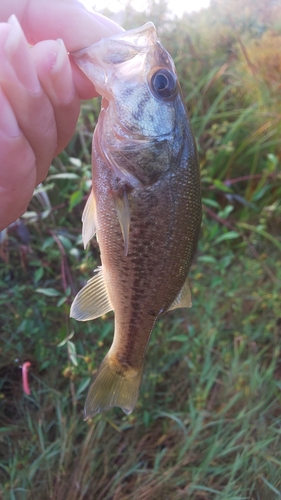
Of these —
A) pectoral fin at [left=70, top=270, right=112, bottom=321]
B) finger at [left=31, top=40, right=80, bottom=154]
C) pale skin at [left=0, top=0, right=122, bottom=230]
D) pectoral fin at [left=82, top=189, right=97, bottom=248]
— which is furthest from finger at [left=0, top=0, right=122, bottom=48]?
pectoral fin at [left=70, top=270, right=112, bottom=321]

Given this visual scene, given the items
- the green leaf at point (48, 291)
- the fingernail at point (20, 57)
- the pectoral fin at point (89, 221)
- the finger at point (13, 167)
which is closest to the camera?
the fingernail at point (20, 57)

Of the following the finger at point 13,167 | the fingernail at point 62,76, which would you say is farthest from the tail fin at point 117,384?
the fingernail at point 62,76

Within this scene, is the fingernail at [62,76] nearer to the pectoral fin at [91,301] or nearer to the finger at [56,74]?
the finger at [56,74]

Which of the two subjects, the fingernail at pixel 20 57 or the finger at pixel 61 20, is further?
the finger at pixel 61 20

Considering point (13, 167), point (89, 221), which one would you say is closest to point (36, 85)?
point (13, 167)

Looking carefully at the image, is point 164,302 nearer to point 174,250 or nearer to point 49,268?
point 174,250

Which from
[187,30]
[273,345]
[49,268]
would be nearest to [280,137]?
[187,30]

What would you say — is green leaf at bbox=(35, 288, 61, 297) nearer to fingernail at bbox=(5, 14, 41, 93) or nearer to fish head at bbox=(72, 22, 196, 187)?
fish head at bbox=(72, 22, 196, 187)
